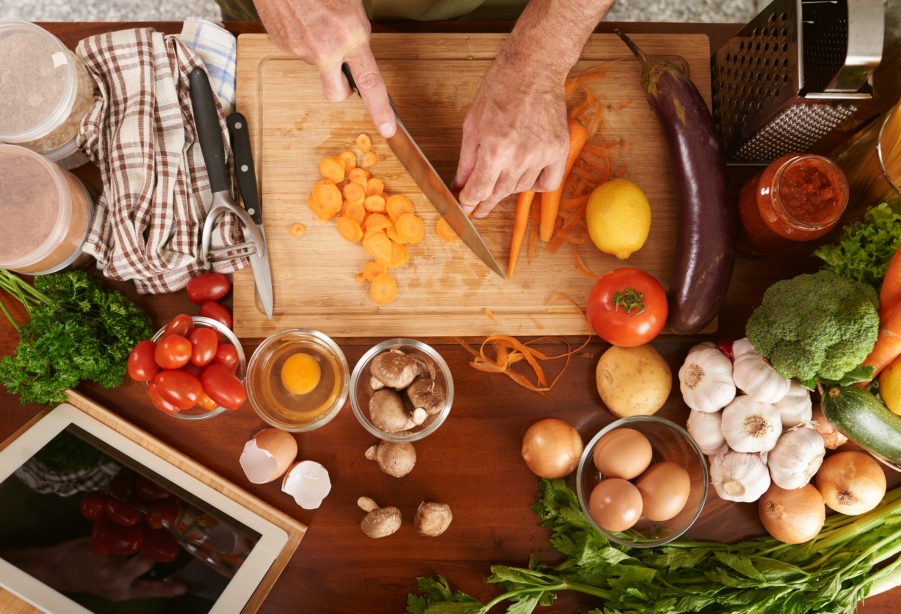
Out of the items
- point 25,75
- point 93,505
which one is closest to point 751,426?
point 93,505

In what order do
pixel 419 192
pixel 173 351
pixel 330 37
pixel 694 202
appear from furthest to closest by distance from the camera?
pixel 419 192 → pixel 694 202 → pixel 173 351 → pixel 330 37

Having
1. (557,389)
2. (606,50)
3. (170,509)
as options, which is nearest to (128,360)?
(170,509)

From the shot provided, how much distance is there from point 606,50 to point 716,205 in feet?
1.62

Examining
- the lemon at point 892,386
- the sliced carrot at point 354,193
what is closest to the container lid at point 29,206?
the sliced carrot at point 354,193

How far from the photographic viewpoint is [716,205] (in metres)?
1.39

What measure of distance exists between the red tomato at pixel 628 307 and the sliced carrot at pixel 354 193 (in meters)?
0.60

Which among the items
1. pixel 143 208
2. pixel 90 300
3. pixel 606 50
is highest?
pixel 606 50

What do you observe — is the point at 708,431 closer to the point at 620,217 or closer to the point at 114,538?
the point at 620,217

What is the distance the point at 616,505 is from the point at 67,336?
4.09ft

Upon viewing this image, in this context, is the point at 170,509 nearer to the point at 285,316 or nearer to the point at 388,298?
the point at 285,316

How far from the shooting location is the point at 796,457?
4.35 ft

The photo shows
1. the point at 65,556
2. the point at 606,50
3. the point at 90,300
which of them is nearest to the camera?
the point at 65,556

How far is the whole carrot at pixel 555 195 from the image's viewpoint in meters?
1.46

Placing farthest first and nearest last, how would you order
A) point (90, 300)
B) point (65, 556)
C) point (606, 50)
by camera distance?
point (606, 50) → point (90, 300) → point (65, 556)
